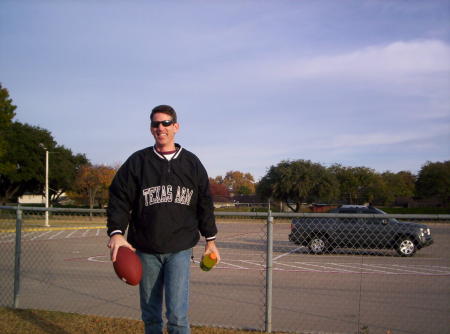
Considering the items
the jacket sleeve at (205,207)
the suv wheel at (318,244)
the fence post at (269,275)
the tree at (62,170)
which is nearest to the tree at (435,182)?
the tree at (62,170)

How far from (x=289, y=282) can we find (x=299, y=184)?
38066 millimetres

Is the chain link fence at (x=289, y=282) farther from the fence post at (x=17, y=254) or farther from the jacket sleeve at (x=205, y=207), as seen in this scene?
the jacket sleeve at (x=205, y=207)

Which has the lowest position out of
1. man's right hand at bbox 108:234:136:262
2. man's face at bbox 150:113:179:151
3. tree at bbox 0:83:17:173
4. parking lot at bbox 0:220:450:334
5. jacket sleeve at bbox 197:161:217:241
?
parking lot at bbox 0:220:450:334

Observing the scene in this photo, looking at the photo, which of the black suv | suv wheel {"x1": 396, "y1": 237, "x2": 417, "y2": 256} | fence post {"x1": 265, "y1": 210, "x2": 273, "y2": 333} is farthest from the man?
Result: suv wheel {"x1": 396, "y1": 237, "x2": 417, "y2": 256}

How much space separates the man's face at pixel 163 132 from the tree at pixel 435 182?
59716 millimetres

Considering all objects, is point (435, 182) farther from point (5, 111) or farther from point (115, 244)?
point (115, 244)

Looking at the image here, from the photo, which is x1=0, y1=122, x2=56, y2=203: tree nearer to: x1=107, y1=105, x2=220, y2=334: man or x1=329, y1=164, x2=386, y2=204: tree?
x1=329, y1=164, x2=386, y2=204: tree

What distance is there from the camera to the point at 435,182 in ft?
192

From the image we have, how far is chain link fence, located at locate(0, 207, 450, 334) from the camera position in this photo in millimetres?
5840

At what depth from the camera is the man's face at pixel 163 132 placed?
3.46m

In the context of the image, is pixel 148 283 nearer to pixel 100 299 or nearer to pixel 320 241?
pixel 100 299

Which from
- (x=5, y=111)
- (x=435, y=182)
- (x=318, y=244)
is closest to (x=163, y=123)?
(x=318, y=244)

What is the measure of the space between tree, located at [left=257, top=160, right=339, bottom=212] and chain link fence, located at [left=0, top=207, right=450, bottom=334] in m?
34.5

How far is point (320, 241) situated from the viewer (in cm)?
1021
